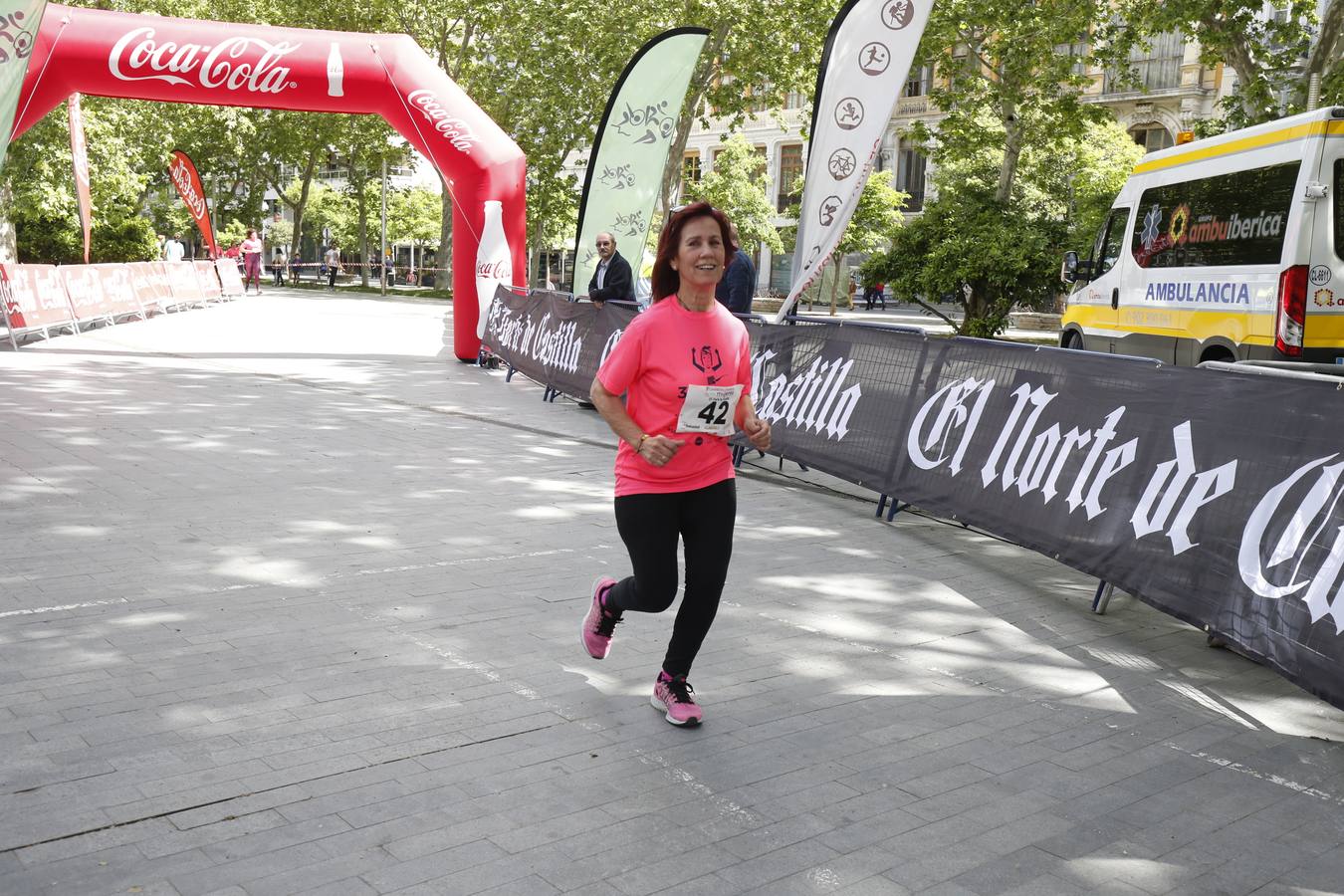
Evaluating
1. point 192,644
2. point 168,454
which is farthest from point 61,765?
point 168,454

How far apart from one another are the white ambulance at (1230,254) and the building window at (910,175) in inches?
1748

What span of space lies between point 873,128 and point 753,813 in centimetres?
773

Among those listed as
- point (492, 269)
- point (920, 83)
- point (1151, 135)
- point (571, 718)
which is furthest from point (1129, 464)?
point (920, 83)

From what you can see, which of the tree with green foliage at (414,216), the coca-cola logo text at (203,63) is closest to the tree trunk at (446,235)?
the tree with green foliage at (414,216)

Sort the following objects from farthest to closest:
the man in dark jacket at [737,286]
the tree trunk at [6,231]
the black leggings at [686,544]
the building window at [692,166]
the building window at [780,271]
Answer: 1. the building window at [692,166]
2. the building window at [780,271]
3. the tree trunk at [6,231]
4. the man in dark jacket at [737,286]
5. the black leggings at [686,544]

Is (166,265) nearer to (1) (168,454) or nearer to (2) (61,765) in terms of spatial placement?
(1) (168,454)

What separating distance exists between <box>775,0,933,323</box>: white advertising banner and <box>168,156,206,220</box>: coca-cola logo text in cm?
2886

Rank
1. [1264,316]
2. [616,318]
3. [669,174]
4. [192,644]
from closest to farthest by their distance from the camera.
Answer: [192,644], [1264,316], [616,318], [669,174]

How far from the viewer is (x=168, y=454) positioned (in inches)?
389

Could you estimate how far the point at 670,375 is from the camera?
4402 mm

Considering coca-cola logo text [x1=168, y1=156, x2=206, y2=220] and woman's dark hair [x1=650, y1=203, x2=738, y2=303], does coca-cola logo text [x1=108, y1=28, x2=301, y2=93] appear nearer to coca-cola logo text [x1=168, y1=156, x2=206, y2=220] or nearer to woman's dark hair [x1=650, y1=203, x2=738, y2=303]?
woman's dark hair [x1=650, y1=203, x2=738, y2=303]

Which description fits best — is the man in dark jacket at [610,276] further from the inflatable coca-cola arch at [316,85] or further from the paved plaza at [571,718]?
the paved plaza at [571,718]

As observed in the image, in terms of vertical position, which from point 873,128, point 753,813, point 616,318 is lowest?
point 753,813

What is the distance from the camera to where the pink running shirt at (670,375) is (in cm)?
442
